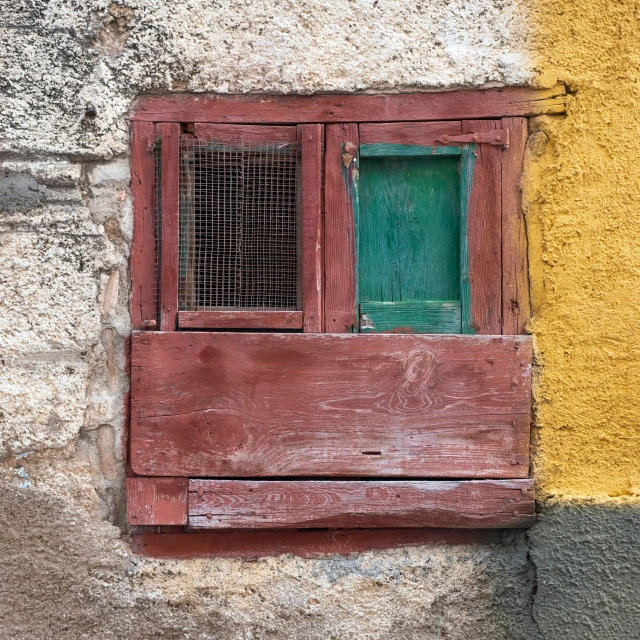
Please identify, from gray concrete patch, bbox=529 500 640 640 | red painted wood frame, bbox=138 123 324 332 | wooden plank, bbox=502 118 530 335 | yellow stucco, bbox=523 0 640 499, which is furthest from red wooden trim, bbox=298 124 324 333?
gray concrete patch, bbox=529 500 640 640

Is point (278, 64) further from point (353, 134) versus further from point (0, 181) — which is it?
point (0, 181)

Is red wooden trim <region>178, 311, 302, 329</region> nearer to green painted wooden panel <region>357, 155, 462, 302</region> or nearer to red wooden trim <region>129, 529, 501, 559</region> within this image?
green painted wooden panel <region>357, 155, 462, 302</region>

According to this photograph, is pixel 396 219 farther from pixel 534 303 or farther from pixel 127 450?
pixel 127 450

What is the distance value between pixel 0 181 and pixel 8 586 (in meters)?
1.41

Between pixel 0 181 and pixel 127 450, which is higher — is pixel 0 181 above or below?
above

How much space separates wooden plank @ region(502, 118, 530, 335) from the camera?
7.15 ft

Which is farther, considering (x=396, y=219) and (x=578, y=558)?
(x=396, y=219)

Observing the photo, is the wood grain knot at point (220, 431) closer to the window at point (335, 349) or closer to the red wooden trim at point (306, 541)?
the window at point (335, 349)

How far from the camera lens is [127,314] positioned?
86.4 inches

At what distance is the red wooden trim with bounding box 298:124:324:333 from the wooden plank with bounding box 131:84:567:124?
2.7 inches

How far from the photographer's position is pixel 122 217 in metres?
2.19

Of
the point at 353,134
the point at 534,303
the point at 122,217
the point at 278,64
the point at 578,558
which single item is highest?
the point at 278,64

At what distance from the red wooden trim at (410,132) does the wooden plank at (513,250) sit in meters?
0.22

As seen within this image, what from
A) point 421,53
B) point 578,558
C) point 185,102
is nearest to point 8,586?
point 185,102
